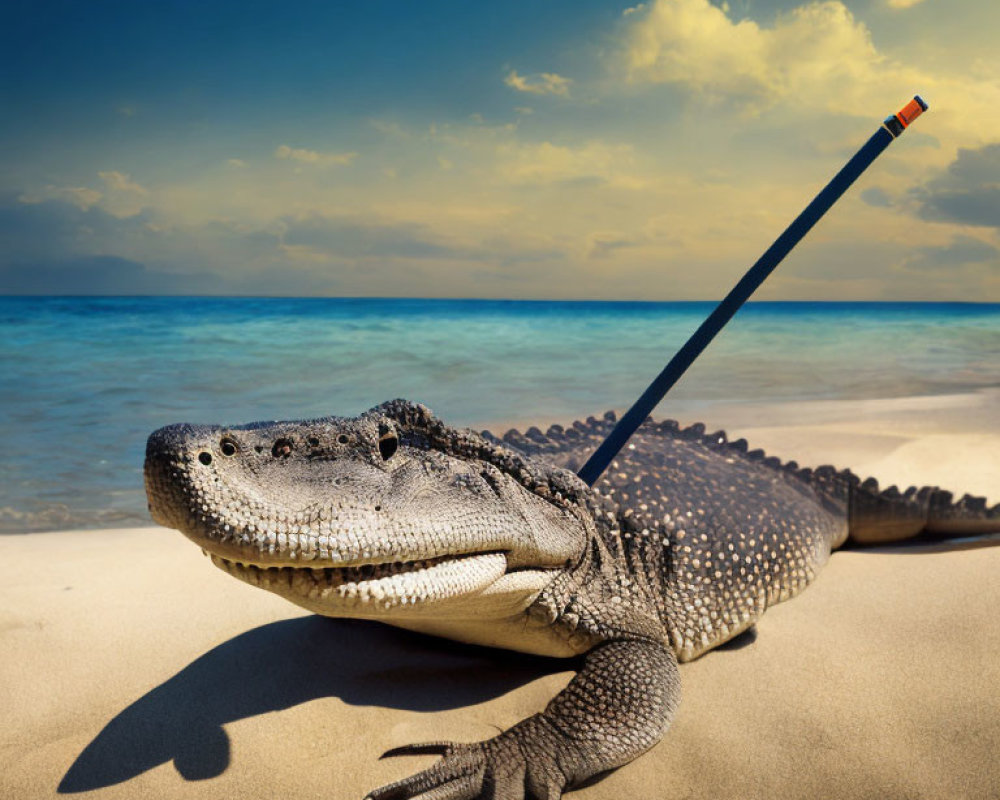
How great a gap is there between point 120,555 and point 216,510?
10.3 ft

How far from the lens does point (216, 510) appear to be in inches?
68.2

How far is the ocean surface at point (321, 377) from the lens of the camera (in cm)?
787

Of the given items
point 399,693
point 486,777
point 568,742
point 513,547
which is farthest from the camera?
point 399,693

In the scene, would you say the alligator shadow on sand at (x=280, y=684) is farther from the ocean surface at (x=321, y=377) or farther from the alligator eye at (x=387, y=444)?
the ocean surface at (x=321, y=377)

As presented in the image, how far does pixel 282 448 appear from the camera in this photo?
203 centimetres

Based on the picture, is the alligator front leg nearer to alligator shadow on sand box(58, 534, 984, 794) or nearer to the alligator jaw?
alligator shadow on sand box(58, 534, 984, 794)

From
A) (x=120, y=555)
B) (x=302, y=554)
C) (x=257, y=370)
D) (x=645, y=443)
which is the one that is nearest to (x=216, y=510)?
(x=302, y=554)

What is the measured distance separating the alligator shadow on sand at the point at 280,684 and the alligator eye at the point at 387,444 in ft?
3.33

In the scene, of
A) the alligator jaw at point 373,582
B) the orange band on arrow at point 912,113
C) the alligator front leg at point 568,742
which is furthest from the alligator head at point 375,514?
the orange band on arrow at point 912,113

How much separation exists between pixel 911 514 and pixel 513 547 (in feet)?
10.7

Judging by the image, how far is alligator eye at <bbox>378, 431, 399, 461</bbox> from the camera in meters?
2.31

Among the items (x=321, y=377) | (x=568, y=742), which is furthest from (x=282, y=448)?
(x=321, y=377)

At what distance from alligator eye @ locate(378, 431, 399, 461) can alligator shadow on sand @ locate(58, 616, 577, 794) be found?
1.01 m

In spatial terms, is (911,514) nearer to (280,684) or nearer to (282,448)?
(280,684)
